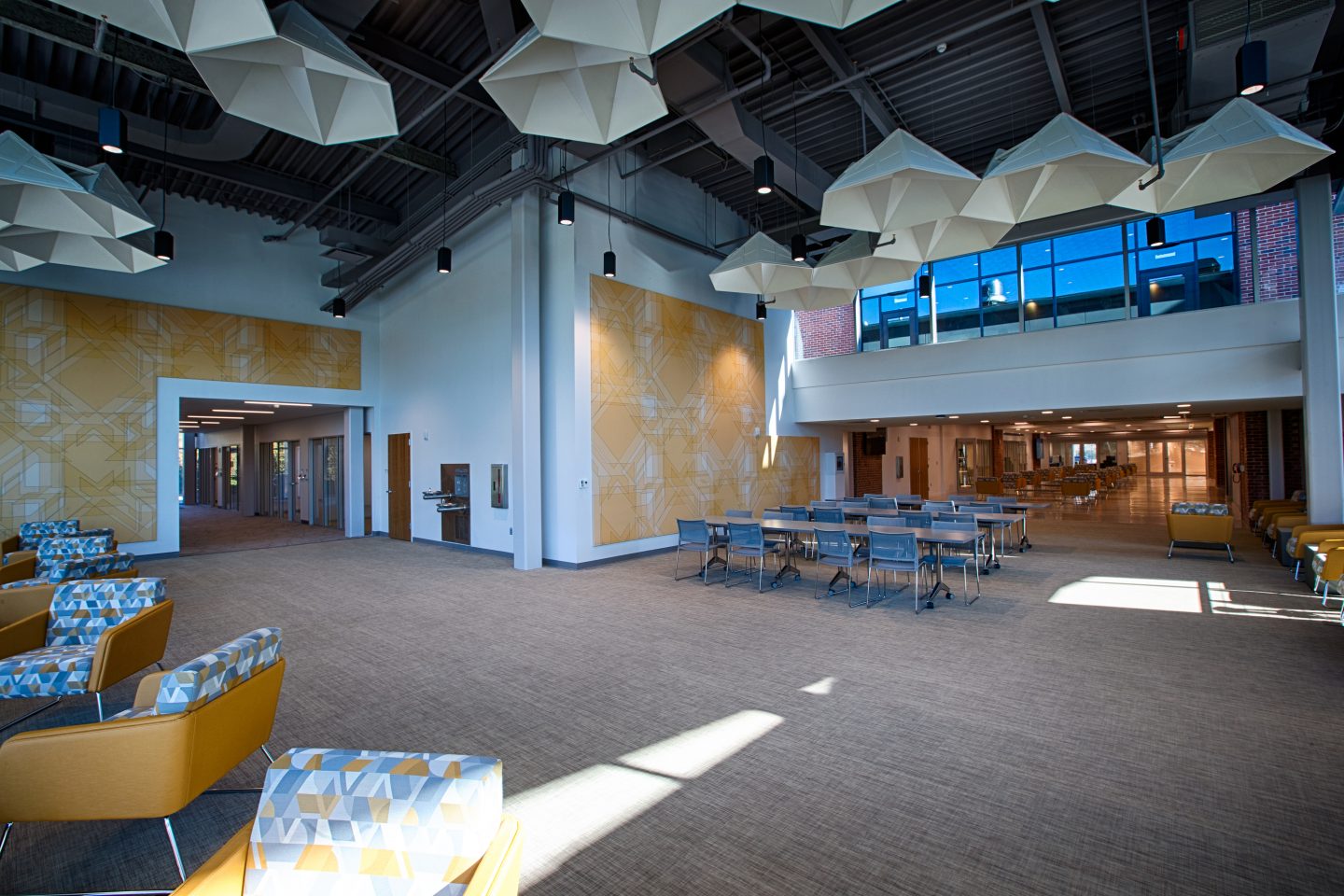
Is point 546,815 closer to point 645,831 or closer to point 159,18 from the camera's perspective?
point 645,831

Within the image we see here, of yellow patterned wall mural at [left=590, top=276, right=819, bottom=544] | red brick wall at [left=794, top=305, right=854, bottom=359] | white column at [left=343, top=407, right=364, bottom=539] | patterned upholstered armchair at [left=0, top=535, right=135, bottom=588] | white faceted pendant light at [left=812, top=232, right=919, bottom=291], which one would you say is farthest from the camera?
red brick wall at [left=794, top=305, right=854, bottom=359]

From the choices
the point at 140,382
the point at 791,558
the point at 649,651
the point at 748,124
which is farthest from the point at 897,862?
the point at 140,382

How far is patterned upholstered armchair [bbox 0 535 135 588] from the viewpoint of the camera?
5852 mm

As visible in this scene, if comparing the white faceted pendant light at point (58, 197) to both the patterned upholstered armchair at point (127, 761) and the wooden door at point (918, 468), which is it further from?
the wooden door at point (918, 468)

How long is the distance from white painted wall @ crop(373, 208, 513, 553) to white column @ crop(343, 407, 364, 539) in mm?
421

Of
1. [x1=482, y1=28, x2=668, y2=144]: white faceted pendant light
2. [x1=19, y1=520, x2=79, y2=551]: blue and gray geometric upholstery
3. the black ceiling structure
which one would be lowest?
[x1=19, y1=520, x2=79, y2=551]: blue and gray geometric upholstery

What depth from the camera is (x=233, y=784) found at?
3.08 meters

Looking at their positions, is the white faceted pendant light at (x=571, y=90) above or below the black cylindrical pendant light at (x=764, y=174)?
below

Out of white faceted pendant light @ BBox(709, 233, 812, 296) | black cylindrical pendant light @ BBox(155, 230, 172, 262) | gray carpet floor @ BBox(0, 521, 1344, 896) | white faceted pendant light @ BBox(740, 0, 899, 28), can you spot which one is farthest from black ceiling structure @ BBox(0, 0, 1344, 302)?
gray carpet floor @ BBox(0, 521, 1344, 896)

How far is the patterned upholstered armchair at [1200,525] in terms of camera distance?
8.73 m

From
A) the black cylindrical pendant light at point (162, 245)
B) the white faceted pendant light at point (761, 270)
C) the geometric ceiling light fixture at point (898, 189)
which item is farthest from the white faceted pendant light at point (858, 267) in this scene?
the black cylindrical pendant light at point (162, 245)

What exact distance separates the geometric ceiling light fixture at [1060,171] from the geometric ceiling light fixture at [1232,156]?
17.6 inches

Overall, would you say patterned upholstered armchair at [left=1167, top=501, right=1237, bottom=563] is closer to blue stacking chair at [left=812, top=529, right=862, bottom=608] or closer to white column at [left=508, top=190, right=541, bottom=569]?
blue stacking chair at [left=812, top=529, right=862, bottom=608]

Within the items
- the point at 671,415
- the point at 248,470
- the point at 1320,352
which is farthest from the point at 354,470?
the point at 1320,352
